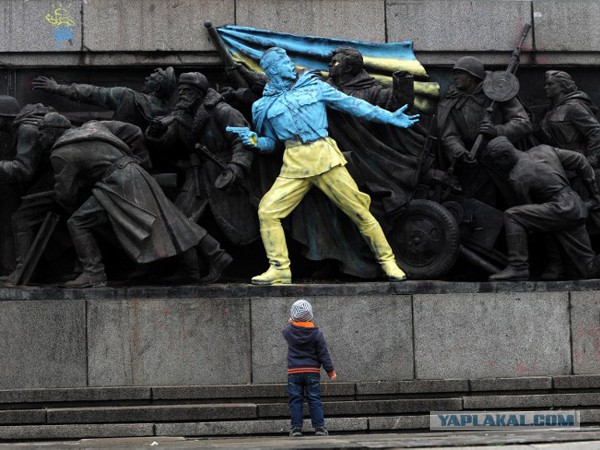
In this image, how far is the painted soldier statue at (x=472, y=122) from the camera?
56.8 ft

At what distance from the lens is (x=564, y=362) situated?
1661cm

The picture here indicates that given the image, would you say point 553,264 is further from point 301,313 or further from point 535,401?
point 301,313

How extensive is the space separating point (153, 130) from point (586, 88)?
517 cm

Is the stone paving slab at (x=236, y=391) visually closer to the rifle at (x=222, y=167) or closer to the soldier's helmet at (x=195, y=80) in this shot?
the rifle at (x=222, y=167)

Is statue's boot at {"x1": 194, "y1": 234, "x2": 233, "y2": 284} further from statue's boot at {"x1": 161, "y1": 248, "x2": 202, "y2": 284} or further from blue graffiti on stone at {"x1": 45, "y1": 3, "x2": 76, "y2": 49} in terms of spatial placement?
blue graffiti on stone at {"x1": 45, "y1": 3, "x2": 76, "y2": 49}

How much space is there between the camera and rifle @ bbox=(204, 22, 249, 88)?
17359 mm

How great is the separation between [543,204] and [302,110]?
2.89m

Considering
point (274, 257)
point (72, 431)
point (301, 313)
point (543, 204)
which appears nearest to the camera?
point (301, 313)

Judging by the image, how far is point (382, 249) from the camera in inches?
661

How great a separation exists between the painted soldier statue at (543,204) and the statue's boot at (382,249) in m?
1.12

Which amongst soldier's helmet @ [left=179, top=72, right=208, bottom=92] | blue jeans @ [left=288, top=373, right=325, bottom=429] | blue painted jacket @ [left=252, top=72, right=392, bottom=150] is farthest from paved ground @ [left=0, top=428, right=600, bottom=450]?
soldier's helmet @ [left=179, top=72, right=208, bottom=92]

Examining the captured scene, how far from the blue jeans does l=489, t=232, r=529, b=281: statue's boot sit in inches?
132

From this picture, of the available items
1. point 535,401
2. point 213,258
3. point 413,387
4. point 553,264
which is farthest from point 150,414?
point 553,264

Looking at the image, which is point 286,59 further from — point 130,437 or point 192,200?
A: point 130,437
